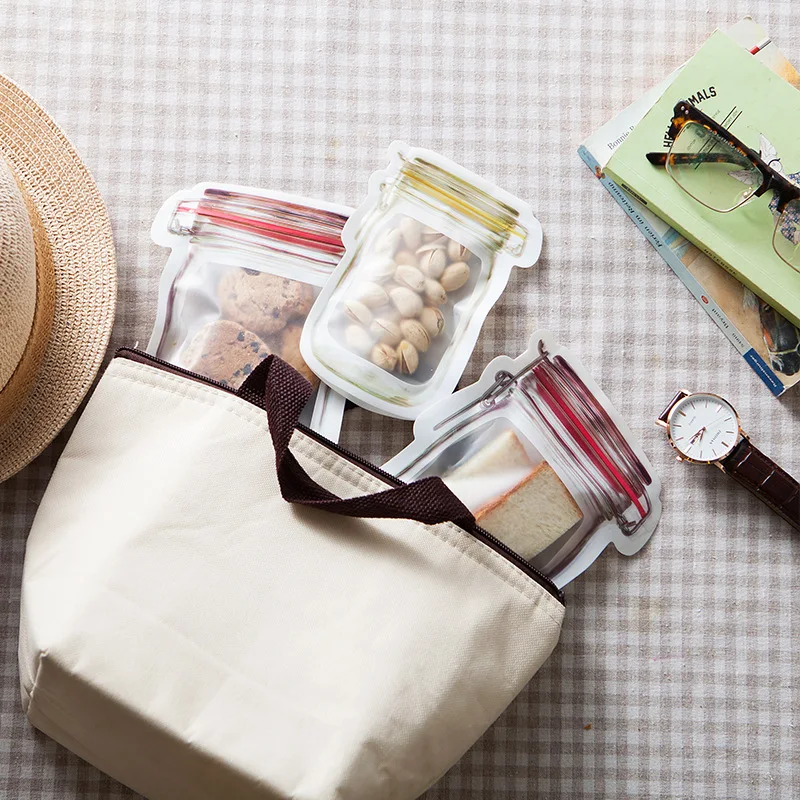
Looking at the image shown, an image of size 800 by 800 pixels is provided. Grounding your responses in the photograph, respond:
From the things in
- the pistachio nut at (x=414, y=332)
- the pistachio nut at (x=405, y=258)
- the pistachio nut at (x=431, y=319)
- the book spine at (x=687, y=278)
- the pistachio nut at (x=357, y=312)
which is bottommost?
the pistachio nut at (x=357, y=312)

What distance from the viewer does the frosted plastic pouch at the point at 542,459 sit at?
794 millimetres

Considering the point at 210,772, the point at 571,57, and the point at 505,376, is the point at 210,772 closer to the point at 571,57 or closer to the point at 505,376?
the point at 505,376

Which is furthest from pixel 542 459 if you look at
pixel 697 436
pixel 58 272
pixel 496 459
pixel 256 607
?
pixel 58 272

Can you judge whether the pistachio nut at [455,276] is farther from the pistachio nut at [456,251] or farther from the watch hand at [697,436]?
the watch hand at [697,436]

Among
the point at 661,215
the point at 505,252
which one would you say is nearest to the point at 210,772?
the point at 505,252

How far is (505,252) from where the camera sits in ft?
2.71

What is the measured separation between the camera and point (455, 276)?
2.63ft

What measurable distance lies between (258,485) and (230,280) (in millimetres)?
231

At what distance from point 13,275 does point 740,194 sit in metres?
0.68

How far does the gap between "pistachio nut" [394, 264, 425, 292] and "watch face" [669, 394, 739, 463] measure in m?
0.29

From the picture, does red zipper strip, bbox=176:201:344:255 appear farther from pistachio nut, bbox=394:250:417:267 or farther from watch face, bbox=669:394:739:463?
watch face, bbox=669:394:739:463

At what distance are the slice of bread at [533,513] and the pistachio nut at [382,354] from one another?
0.17m

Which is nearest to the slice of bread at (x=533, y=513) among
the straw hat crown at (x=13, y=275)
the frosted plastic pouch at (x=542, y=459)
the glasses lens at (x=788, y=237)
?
the frosted plastic pouch at (x=542, y=459)

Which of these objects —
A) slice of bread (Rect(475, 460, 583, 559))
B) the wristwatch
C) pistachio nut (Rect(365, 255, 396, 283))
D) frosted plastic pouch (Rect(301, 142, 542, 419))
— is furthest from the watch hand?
pistachio nut (Rect(365, 255, 396, 283))
